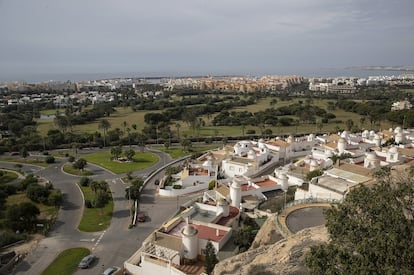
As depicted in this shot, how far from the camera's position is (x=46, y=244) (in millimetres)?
21500

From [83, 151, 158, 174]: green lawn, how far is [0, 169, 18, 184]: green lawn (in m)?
8.31

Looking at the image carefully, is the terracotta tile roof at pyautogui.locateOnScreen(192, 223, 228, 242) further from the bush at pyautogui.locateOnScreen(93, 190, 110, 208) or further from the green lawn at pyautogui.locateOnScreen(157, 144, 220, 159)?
the green lawn at pyautogui.locateOnScreen(157, 144, 220, 159)

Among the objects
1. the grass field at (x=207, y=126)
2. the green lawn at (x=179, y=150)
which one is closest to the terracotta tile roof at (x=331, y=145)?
the green lawn at (x=179, y=150)

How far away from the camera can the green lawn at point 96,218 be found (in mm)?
23625

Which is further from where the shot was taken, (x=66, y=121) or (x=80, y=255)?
(x=66, y=121)

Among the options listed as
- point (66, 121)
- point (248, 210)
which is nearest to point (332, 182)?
point (248, 210)

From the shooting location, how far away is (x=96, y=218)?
2497 cm

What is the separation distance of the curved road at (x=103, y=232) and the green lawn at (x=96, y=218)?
1.22ft

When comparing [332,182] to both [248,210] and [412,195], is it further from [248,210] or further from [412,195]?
[412,195]

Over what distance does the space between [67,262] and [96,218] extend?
5.71 m

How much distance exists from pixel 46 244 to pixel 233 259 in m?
14.7

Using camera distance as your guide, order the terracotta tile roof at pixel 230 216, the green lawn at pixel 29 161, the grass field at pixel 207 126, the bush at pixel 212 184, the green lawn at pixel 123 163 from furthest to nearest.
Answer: the grass field at pixel 207 126 → the green lawn at pixel 29 161 → the green lawn at pixel 123 163 → the bush at pixel 212 184 → the terracotta tile roof at pixel 230 216

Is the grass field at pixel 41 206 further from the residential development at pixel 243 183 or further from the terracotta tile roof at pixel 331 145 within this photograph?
the terracotta tile roof at pixel 331 145

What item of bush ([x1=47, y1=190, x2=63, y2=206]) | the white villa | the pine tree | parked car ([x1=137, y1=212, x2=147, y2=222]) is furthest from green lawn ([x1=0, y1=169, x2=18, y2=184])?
the pine tree
